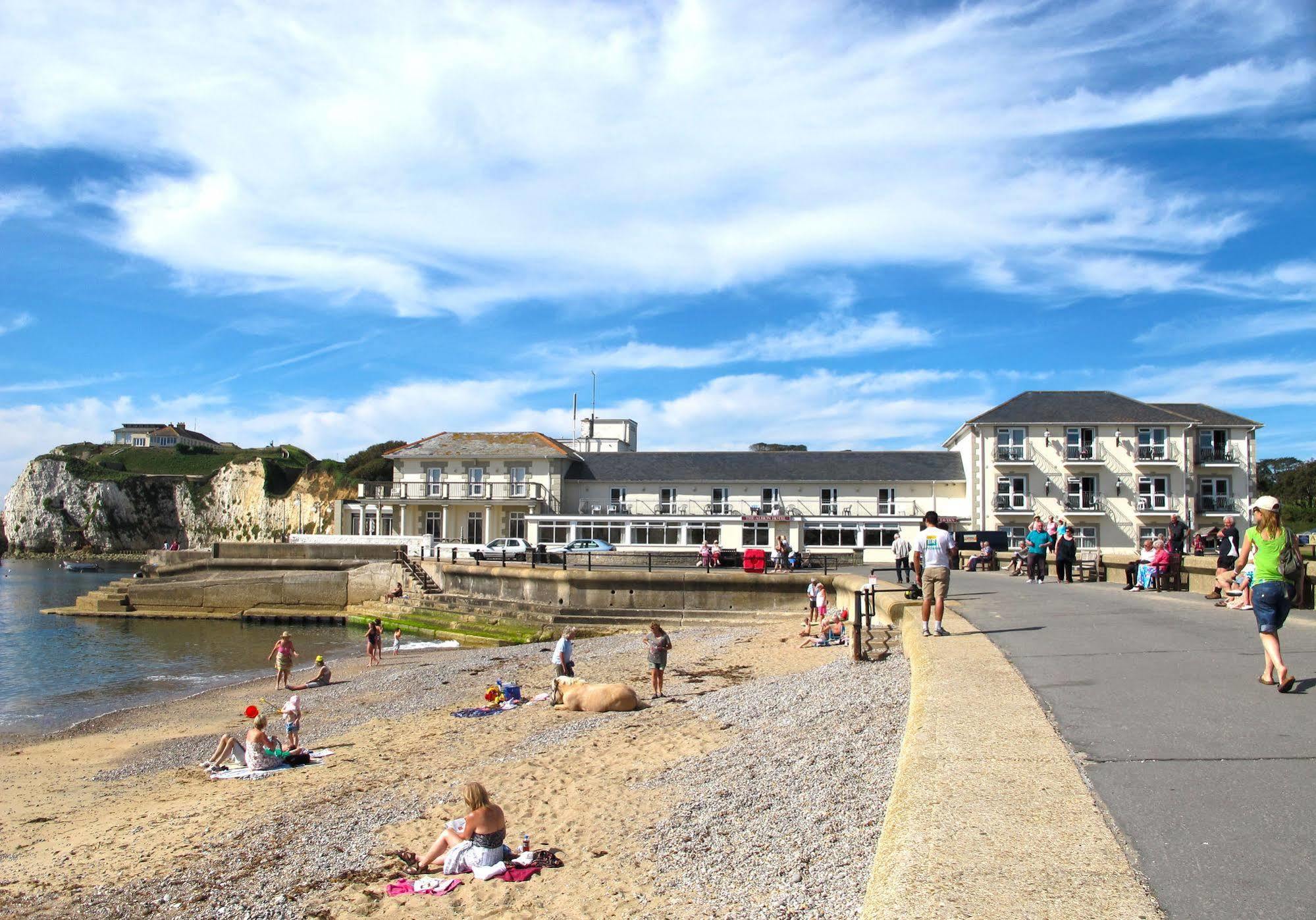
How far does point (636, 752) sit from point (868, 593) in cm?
919

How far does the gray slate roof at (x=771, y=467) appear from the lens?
47719 millimetres

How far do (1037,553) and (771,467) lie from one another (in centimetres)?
2757

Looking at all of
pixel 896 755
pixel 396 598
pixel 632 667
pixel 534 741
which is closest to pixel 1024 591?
pixel 632 667

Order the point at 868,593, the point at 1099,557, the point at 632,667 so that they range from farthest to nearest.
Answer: the point at 1099,557
the point at 632,667
the point at 868,593

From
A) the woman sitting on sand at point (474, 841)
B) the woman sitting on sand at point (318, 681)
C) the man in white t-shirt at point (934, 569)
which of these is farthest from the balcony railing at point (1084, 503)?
the woman sitting on sand at point (474, 841)

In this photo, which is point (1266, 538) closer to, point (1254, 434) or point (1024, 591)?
point (1024, 591)

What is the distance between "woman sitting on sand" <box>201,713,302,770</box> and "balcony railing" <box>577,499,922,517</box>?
108 feet

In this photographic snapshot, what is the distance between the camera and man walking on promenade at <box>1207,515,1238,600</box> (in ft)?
46.7

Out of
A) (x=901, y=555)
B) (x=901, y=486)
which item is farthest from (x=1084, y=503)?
(x=901, y=555)

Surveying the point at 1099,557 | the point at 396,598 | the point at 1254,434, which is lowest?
the point at 396,598

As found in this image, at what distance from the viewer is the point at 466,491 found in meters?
51.5

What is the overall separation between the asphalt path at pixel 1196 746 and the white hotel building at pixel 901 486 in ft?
107

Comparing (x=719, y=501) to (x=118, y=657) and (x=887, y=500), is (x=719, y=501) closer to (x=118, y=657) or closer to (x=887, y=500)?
(x=887, y=500)

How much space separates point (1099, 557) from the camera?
2339 centimetres
